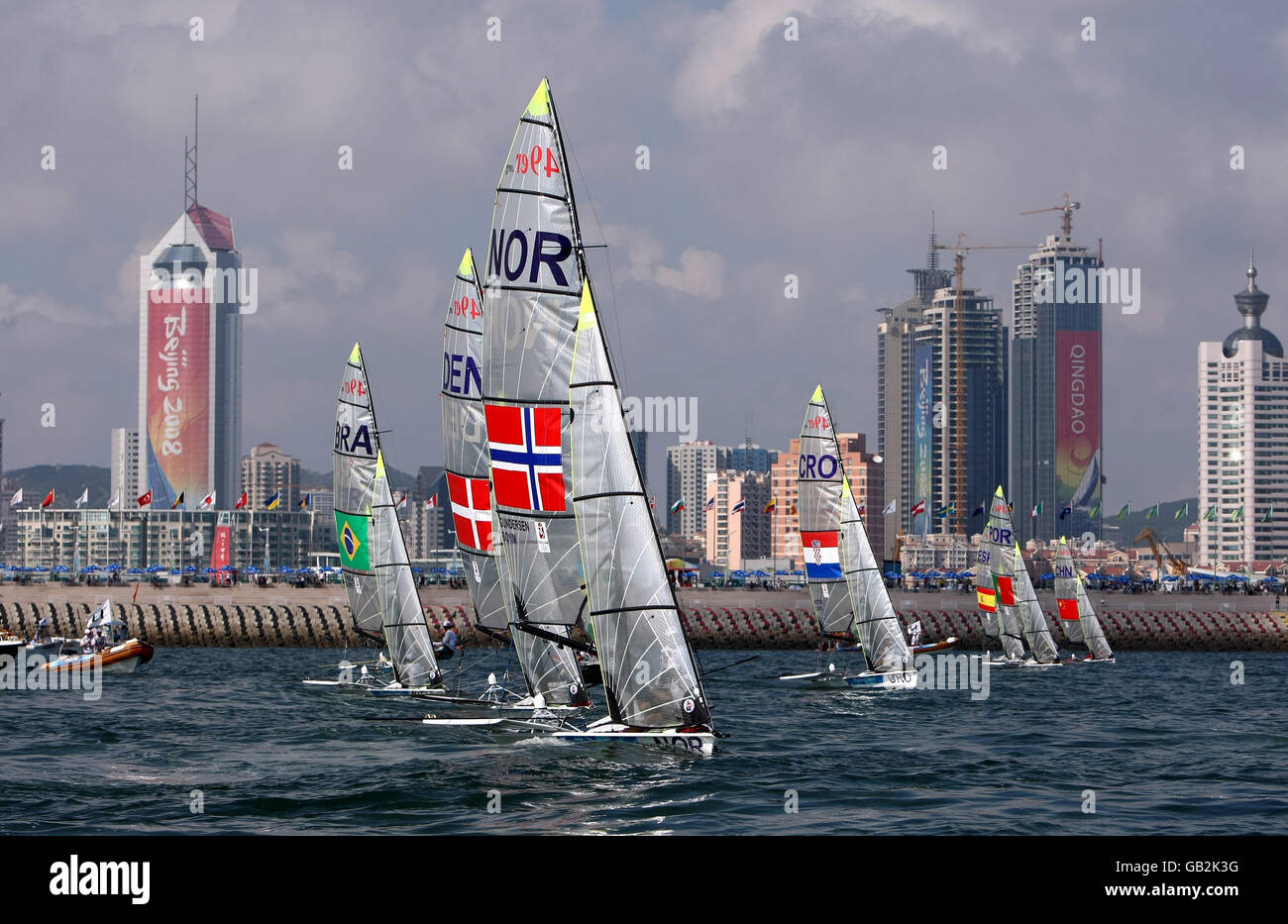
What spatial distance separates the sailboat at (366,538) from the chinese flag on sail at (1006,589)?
113 ft

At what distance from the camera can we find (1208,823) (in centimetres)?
2314

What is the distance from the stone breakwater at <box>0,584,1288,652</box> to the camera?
93750mm

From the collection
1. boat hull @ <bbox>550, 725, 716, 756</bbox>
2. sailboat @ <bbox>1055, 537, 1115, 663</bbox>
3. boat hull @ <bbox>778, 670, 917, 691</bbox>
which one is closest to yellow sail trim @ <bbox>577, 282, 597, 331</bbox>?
boat hull @ <bbox>550, 725, 716, 756</bbox>

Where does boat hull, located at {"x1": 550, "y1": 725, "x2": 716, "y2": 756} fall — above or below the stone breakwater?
above

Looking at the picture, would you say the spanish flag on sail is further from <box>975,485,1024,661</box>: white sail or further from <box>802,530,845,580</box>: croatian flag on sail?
<box>802,530,845,580</box>: croatian flag on sail

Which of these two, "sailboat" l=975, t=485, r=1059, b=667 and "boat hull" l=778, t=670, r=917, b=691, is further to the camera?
"sailboat" l=975, t=485, r=1059, b=667

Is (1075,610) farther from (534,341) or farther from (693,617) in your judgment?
(534,341)

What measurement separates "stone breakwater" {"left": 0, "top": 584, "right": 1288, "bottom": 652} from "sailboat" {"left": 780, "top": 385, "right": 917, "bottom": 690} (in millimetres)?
34118

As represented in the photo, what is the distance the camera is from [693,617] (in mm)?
99188

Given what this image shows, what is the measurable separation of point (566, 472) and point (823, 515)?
28.2 m

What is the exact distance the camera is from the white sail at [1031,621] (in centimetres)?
7362

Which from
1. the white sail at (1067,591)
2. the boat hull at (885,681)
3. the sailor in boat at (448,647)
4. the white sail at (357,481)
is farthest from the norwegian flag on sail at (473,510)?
the white sail at (1067,591)

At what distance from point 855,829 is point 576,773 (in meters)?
6.78
